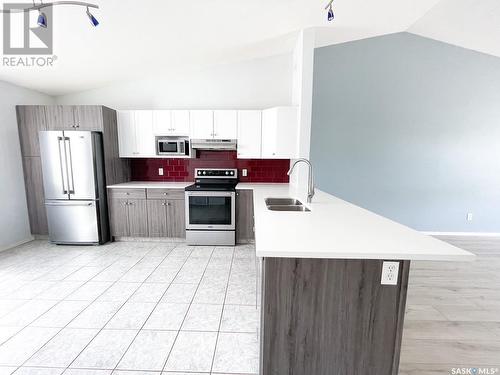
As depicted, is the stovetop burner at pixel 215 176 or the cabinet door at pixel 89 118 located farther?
the stovetop burner at pixel 215 176

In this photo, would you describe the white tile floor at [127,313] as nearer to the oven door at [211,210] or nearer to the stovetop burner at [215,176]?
the oven door at [211,210]

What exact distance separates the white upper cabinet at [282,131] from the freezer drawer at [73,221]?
2.76 metres

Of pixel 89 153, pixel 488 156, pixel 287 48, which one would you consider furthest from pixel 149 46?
pixel 488 156

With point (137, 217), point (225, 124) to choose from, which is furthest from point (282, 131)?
point (137, 217)

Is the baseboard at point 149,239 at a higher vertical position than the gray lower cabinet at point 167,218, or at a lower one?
lower

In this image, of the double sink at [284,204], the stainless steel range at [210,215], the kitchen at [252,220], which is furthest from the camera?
the stainless steel range at [210,215]

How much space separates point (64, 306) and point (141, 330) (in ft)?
2.90

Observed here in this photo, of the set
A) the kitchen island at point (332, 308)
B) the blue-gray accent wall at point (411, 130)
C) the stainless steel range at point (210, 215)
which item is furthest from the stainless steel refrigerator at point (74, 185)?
the blue-gray accent wall at point (411, 130)

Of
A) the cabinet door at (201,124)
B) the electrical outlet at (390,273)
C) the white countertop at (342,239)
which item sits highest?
the cabinet door at (201,124)

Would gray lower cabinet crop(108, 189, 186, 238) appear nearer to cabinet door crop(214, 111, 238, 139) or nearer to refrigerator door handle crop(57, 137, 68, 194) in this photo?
refrigerator door handle crop(57, 137, 68, 194)

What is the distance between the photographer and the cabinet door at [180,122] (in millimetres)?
3436

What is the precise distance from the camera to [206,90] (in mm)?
3746

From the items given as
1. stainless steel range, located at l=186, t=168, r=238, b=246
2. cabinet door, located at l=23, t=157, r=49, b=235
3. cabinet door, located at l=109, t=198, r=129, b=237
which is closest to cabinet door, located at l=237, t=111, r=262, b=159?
stainless steel range, located at l=186, t=168, r=238, b=246

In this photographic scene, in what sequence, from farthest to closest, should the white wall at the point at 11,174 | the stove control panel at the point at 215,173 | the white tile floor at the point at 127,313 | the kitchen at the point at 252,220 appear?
the stove control panel at the point at 215,173 < the white wall at the point at 11,174 < the white tile floor at the point at 127,313 < the kitchen at the point at 252,220
